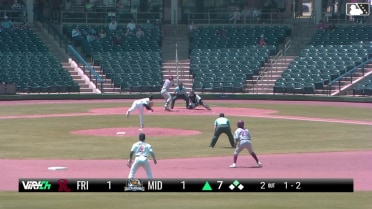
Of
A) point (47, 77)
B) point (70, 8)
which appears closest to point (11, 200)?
point (47, 77)

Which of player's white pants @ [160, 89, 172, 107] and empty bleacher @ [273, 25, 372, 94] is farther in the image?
empty bleacher @ [273, 25, 372, 94]

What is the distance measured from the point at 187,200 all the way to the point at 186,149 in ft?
39.5

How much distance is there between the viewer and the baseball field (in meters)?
22.6

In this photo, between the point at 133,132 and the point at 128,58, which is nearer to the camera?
the point at 133,132

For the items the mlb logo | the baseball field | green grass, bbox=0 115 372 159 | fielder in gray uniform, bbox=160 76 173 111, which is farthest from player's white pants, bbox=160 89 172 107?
the mlb logo

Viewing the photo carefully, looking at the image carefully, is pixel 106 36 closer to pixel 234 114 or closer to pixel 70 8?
pixel 70 8

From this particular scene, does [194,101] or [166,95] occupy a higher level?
[166,95]

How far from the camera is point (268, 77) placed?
6241 cm

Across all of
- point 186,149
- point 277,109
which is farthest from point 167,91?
point 186,149

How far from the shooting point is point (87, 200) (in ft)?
73.2

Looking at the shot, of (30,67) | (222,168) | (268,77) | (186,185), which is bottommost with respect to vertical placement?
(268,77)

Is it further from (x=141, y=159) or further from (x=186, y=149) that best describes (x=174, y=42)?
(x=141, y=159)

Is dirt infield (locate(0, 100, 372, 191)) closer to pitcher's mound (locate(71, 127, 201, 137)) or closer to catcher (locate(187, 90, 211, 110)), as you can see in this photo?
pitcher's mound (locate(71, 127, 201, 137))

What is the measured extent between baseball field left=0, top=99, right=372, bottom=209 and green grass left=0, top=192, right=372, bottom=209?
23 mm
